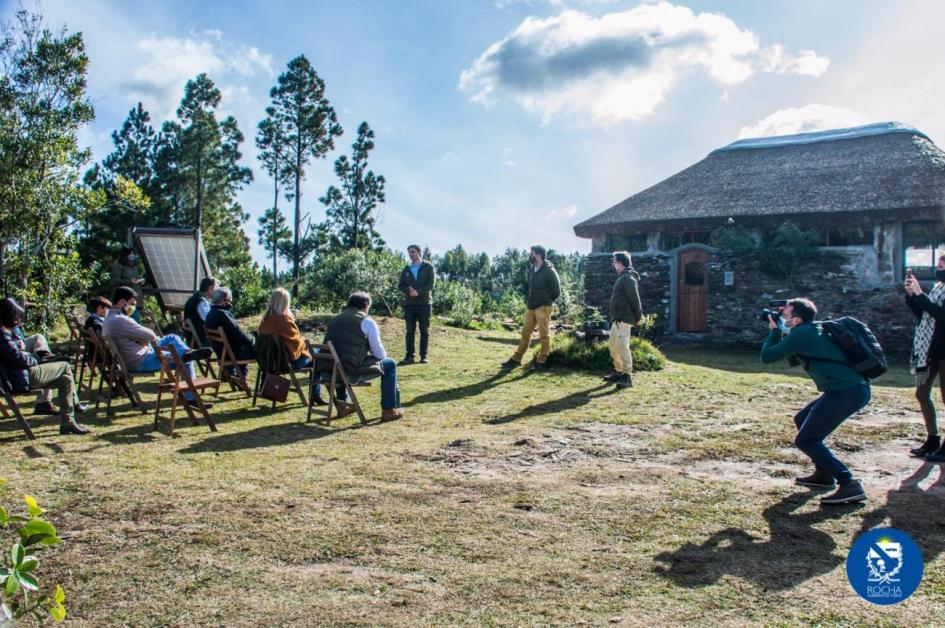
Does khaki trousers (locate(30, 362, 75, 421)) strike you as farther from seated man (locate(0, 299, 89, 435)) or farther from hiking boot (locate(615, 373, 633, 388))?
hiking boot (locate(615, 373, 633, 388))

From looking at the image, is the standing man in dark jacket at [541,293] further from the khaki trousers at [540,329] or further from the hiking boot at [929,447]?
the hiking boot at [929,447]

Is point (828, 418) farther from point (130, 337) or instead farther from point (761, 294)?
point (761, 294)

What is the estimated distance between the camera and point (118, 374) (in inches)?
281

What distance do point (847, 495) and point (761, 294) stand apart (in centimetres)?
1263

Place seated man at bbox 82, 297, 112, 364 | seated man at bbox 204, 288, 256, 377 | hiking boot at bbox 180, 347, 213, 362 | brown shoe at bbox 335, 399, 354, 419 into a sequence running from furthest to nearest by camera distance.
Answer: seated man at bbox 204, 288, 256, 377 < seated man at bbox 82, 297, 112, 364 < brown shoe at bbox 335, 399, 354, 419 < hiking boot at bbox 180, 347, 213, 362

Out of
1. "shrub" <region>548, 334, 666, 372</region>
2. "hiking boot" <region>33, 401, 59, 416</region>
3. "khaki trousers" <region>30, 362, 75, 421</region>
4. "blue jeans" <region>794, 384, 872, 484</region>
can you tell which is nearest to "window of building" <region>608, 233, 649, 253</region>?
"shrub" <region>548, 334, 666, 372</region>

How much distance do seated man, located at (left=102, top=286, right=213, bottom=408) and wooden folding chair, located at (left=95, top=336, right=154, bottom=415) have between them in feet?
0.24

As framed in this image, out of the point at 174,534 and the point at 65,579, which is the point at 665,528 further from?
the point at 65,579

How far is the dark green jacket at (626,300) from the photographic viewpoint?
8578 mm

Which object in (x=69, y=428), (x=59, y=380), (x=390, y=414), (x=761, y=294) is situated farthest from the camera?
(x=761, y=294)

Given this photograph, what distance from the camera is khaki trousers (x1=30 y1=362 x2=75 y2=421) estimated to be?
6.20 metres

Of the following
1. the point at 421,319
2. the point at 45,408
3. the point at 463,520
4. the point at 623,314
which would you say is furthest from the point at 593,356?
the point at 45,408

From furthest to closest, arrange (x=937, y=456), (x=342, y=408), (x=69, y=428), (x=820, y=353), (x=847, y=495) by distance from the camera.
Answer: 1. (x=342, y=408)
2. (x=69, y=428)
3. (x=937, y=456)
4. (x=820, y=353)
5. (x=847, y=495)

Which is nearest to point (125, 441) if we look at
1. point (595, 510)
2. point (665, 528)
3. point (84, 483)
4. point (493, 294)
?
point (84, 483)
